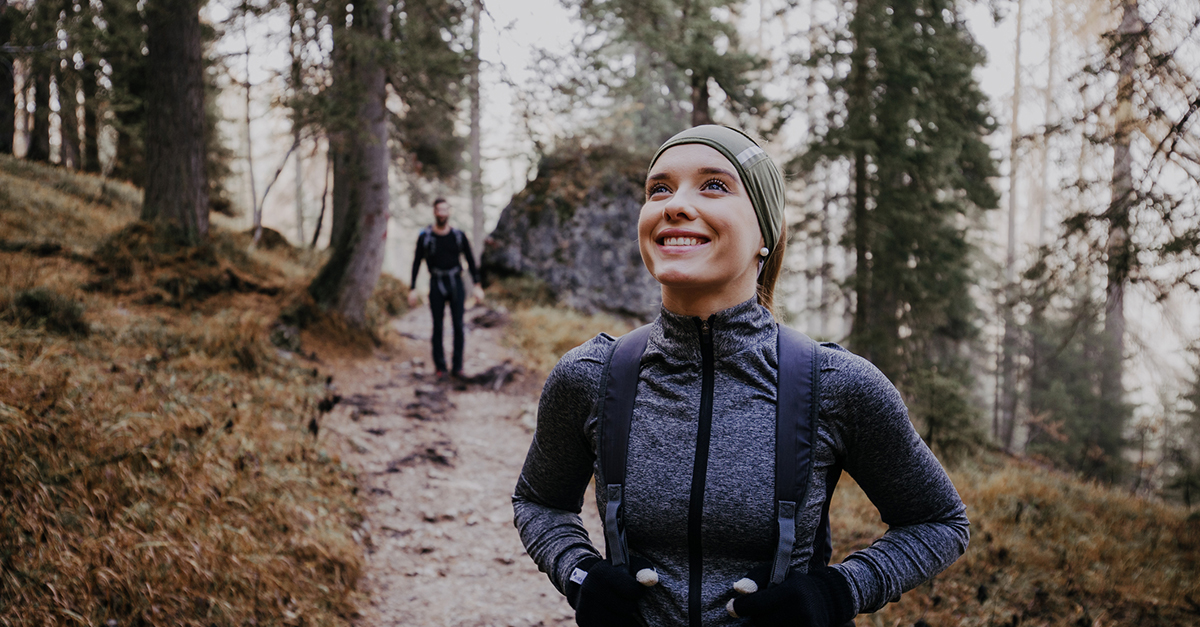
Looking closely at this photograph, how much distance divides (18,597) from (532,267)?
13.0 meters

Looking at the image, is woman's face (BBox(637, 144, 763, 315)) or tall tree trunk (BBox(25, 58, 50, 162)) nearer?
woman's face (BBox(637, 144, 763, 315))

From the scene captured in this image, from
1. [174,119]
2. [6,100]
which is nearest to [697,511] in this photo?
[174,119]

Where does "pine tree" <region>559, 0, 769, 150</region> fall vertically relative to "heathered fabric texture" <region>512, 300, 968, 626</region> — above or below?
above

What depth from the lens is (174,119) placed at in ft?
30.7

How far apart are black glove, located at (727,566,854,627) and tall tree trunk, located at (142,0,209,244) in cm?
1022

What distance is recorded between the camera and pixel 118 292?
8.20 meters

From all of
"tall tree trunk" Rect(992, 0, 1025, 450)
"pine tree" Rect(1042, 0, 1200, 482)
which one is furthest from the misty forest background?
"tall tree trunk" Rect(992, 0, 1025, 450)

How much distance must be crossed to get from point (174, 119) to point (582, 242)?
350 inches

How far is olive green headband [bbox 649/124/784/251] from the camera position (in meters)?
1.66

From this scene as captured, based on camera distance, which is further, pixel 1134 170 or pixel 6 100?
pixel 6 100

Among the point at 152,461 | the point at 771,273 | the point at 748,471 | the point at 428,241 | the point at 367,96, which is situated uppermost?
the point at 367,96

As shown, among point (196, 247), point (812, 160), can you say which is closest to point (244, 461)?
point (196, 247)

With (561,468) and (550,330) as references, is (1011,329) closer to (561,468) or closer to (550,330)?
(550,330)

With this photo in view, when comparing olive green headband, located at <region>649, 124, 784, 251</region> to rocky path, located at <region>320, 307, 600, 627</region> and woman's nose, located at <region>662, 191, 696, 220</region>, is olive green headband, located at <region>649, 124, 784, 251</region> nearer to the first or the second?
woman's nose, located at <region>662, 191, 696, 220</region>
